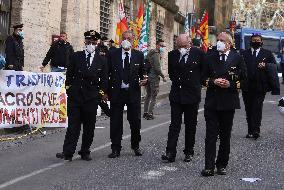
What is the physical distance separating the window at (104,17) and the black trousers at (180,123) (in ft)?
55.9

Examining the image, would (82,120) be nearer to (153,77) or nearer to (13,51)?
(13,51)

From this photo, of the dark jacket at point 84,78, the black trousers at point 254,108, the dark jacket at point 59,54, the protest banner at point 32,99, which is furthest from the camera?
the dark jacket at point 59,54

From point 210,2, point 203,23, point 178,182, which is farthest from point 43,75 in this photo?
point 210,2

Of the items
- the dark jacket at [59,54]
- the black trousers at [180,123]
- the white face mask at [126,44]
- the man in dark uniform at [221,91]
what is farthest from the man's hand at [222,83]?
the dark jacket at [59,54]

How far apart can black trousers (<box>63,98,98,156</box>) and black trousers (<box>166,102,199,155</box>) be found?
1202 millimetres

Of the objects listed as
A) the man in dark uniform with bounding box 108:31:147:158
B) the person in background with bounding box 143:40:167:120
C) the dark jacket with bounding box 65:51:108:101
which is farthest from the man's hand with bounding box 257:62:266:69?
the person in background with bounding box 143:40:167:120

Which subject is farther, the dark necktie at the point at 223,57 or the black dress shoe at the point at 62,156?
the black dress shoe at the point at 62,156

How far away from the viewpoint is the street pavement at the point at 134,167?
823cm

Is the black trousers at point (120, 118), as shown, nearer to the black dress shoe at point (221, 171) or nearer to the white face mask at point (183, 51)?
the white face mask at point (183, 51)

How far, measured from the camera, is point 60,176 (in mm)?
8758

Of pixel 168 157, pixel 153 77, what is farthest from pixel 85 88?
pixel 153 77

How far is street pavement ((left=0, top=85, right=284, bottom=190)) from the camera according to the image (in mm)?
8234

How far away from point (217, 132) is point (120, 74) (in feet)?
7.08

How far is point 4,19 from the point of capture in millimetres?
19281
